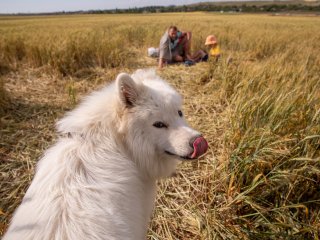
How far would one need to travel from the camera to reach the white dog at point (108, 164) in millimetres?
1303

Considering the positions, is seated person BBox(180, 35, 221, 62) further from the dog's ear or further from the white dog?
the dog's ear

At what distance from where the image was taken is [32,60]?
21.8ft

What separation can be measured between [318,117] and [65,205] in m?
2.84

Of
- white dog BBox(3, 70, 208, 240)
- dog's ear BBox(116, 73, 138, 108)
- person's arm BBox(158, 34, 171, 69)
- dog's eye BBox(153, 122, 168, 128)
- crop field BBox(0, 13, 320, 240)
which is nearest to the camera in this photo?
white dog BBox(3, 70, 208, 240)

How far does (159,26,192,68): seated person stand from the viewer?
293 inches

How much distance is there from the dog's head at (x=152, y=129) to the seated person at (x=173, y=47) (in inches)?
216

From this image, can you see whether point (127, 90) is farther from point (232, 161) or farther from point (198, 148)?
point (232, 161)

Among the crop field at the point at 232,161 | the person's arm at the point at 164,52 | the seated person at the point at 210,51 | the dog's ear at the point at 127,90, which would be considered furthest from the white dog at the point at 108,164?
the seated person at the point at 210,51

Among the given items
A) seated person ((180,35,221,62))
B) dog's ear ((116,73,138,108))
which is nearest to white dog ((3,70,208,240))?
dog's ear ((116,73,138,108))

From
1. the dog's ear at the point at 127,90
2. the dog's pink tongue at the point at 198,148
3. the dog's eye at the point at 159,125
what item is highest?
the dog's ear at the point at 127,90

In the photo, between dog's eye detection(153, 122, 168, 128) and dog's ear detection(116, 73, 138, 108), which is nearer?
dog's ear detection(116, 73, 138, 108)

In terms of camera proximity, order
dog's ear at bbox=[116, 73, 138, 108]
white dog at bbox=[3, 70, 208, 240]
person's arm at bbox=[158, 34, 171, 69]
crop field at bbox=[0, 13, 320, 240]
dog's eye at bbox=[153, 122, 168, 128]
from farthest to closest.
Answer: person's arm at bbox=[158, 34, 171, 69]
crop field at bbox=[0, 13, 320, 240]
dog's eye at bbox=[153, 122, 168, 128]
dog's ear at bbox=[116, 73, 138, 108]
white dog at bbox=[3, 70, 208, 240]

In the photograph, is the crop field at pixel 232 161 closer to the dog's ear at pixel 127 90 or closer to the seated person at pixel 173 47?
the dog's ear at pixel 127 90

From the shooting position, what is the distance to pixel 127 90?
1809 mm
